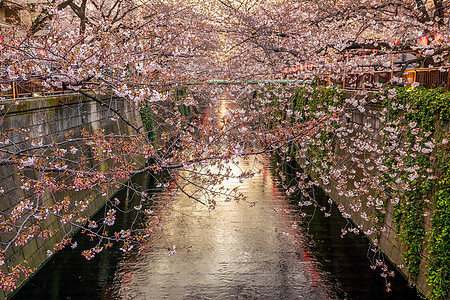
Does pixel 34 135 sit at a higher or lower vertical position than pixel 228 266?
higher

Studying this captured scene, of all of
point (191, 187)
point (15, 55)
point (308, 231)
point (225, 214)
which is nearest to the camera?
point (15, 55)

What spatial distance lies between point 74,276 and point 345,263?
25.8 feet

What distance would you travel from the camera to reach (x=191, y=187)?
20625 mm

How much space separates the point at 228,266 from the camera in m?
12.4

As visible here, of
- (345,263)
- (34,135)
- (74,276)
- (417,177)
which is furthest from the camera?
(34,135)

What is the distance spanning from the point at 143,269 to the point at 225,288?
262 centimetres

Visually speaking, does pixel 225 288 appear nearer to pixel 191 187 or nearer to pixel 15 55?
pixel 15 55

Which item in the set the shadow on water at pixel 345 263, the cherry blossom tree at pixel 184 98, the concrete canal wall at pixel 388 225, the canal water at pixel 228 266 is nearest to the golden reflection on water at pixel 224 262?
the canal water at pixel 228 266

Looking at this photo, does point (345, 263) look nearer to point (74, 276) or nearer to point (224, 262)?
point (224, 262)

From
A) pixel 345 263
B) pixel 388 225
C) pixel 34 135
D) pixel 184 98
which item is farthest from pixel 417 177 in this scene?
pixel 34 135

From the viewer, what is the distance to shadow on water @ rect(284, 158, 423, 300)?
1077 centimetres

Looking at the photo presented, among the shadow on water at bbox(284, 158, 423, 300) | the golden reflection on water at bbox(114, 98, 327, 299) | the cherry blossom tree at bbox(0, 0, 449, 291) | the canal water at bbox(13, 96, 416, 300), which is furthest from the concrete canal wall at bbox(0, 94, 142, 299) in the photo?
the shadow on water at bbox(284, 158, 423, 300)

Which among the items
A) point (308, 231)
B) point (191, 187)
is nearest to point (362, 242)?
point (308, 231)

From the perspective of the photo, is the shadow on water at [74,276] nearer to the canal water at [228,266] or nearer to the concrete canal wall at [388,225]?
the canal water at [228,266]
